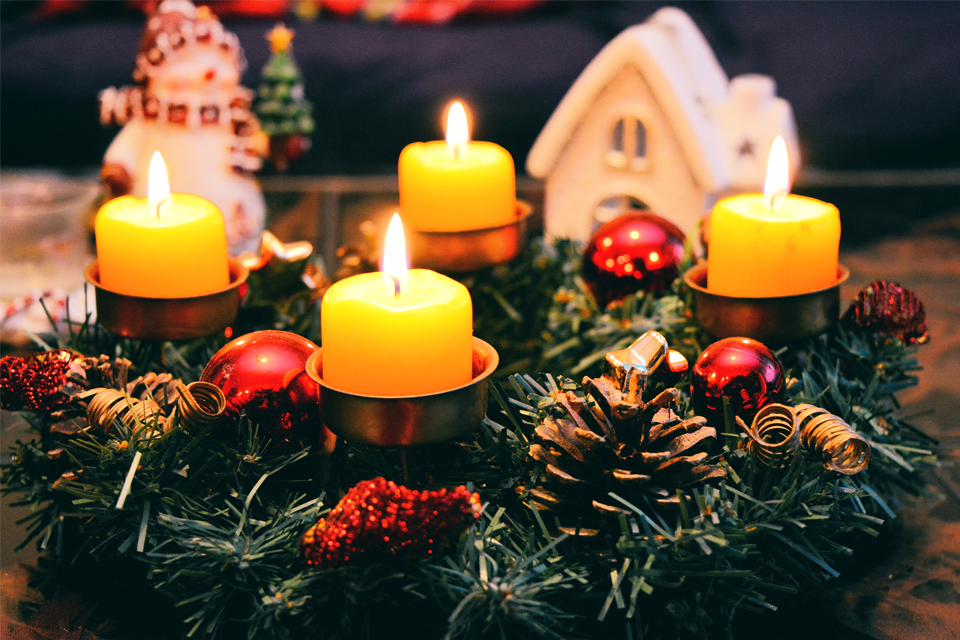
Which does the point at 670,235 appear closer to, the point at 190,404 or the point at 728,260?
the point at 728,260

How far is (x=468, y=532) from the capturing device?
0.54m

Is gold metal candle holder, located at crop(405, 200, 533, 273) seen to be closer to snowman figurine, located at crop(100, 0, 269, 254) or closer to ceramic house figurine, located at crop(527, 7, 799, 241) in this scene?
ceramic house figurine, located at crop(527, 7, 799, 241)

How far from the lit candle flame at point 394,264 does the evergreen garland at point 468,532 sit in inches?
4.1

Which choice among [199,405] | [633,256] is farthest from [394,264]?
[633,256]

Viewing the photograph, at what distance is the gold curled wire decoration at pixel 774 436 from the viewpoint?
0.57 meters

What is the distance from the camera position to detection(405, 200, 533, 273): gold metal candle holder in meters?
0.80

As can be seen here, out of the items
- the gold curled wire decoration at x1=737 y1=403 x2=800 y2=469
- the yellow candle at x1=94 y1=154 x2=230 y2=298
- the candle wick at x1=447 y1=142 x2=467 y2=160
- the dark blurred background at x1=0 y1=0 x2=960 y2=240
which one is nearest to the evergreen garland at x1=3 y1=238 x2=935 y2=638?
the gold curled wire decoration at x1=737 y1=403 x2=800 y2=469

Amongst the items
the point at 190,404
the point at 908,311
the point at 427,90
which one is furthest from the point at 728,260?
the point at 427,90

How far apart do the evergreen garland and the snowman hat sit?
1.69 feet

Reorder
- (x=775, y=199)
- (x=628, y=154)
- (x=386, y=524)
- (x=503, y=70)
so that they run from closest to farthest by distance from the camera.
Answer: (x=386, y=524) < (x=775, y=199) < (x=628, y=154) < (x=503, y=70)

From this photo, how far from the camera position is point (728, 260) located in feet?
2.28

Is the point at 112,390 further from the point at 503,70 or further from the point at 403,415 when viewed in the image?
the point at 503,70

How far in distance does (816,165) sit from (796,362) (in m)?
1.73

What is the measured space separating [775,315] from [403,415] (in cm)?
31
